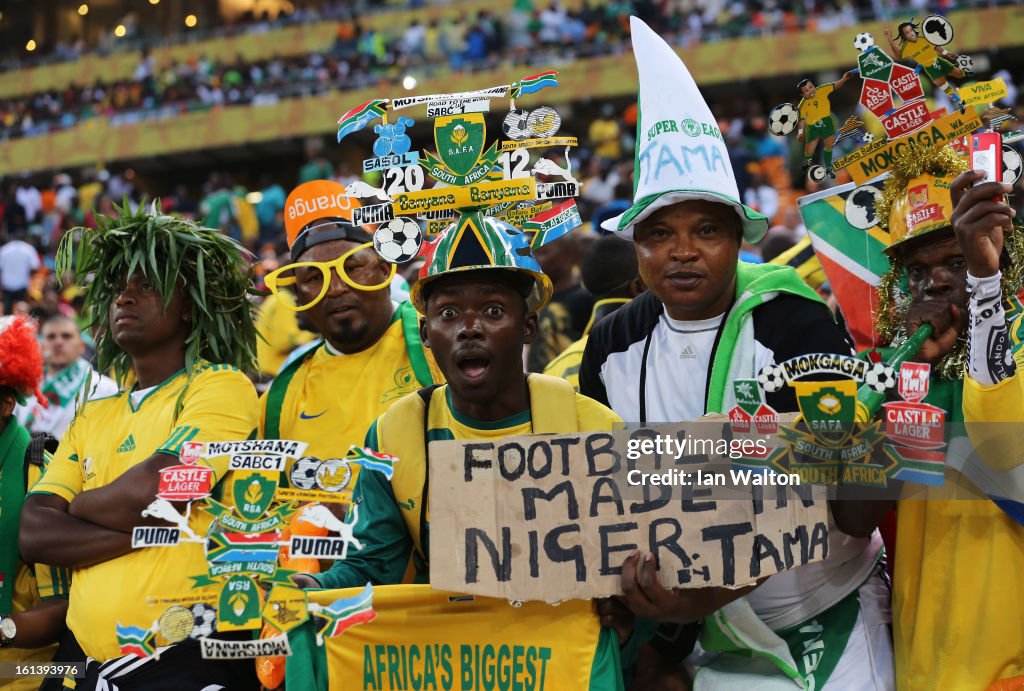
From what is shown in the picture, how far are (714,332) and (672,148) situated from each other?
572 millimetres

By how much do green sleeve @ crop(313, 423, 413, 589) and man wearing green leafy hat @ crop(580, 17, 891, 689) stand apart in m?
0.79

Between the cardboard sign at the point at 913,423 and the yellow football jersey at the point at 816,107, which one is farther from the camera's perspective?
the yellow football jersey at the point at 816,107

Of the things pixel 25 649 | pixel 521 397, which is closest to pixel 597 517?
pixel 521 397

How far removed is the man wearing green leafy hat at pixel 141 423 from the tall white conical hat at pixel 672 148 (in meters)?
1.50

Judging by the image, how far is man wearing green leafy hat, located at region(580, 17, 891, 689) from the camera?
3447 mm

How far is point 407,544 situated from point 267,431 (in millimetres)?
1298

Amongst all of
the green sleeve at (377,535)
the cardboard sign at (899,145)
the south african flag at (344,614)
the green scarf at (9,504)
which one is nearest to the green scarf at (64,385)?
the green scarf at (9,504)

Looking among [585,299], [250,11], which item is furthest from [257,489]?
[250,11]

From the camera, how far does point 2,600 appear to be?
4.42 metres

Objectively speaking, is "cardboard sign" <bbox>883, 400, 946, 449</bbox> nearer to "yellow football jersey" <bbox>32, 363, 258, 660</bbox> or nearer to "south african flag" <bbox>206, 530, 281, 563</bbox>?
"south african flag" <bbox>206, 530, 281, 563</bbox>

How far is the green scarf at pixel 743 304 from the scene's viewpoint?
3.58 meters

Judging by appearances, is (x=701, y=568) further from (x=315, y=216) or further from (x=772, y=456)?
(x=315, y=216)

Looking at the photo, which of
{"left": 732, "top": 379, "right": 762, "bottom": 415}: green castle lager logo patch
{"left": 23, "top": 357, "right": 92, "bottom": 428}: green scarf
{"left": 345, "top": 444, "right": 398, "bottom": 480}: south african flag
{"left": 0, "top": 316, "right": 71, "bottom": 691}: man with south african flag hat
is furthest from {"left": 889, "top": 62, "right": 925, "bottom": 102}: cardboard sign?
{"left": 23, "top": 357, "right": 92, "bottom": 428}: green scarf

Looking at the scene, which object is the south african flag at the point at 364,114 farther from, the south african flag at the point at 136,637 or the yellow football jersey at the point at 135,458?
the south african flag at the point at 136,637
